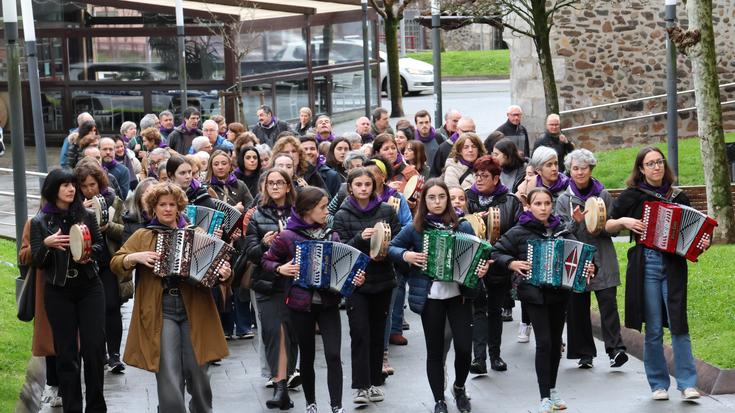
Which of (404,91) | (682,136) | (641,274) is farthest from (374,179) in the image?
(404,91)

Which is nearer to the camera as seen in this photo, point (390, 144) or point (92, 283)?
point (92, 283)

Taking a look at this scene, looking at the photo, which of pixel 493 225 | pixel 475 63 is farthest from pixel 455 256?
pixel 475 63

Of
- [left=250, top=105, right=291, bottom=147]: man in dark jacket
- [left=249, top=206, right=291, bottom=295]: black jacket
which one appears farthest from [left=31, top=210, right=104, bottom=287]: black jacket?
[left=250, top=105, right=291, bottom=147]: man in dark jacket

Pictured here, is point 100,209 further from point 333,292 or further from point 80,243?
point 333,292

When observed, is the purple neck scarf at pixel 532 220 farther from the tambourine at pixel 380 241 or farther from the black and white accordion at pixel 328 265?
the black and white accordion at pixel 328 265

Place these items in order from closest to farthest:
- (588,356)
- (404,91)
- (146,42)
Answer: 1. (588,356)
2. (146,42)
3. (404,91)

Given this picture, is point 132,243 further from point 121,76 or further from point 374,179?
point 121,76

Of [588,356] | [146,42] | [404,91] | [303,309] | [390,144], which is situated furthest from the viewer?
[404,91]

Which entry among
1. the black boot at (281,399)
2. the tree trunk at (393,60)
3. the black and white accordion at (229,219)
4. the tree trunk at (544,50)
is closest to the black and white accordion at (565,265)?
the black boot at (281,399)

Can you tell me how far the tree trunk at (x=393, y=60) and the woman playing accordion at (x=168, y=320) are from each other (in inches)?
998

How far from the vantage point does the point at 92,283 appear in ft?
33.6

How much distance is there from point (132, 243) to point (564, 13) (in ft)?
62.6

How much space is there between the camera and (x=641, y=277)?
35.1 feet

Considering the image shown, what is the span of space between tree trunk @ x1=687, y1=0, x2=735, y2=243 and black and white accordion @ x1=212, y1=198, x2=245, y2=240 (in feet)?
23.2
